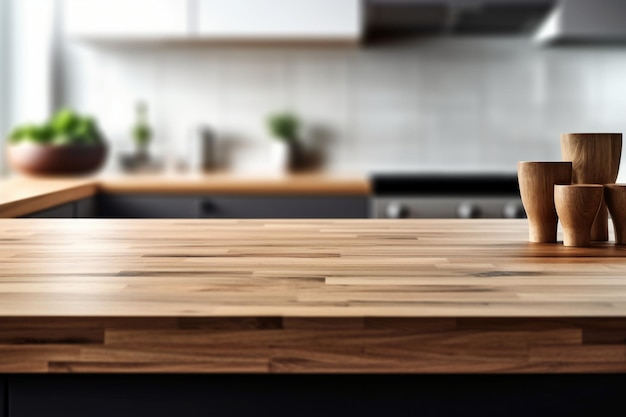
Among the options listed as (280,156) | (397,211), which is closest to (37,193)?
(397,211)

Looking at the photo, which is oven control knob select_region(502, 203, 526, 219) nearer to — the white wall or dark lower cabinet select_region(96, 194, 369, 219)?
dark lower cabinet select_region(96, 194, 369, 219)

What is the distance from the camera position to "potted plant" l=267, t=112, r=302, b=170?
3.30 m

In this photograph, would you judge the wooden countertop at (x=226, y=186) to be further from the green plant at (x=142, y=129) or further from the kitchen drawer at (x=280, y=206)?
the green plant at (x=142, y=129)

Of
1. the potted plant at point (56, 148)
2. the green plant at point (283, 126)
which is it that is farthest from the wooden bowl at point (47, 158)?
the green plant at point (283, 126)

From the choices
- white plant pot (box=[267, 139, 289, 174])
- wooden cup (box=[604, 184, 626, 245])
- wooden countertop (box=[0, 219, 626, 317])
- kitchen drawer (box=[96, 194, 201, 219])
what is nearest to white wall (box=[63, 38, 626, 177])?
white plant pot (box=[267, 139, 289, 174])

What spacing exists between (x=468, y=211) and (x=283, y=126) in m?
1.02

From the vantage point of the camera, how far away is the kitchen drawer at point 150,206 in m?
2.66

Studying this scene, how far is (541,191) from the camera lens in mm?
1065

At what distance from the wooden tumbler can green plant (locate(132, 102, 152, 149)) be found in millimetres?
2553

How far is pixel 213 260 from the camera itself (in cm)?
94

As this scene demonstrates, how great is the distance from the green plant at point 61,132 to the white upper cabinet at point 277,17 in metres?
0.60
